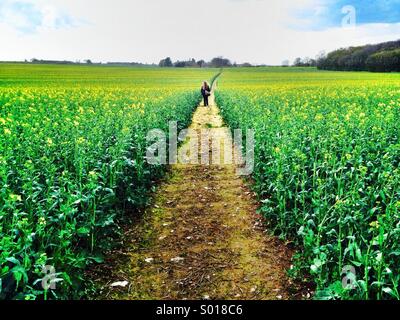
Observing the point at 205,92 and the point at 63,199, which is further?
the point at 205,92

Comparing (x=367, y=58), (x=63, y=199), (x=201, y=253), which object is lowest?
(x=201, y=253)

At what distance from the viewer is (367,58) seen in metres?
61.1

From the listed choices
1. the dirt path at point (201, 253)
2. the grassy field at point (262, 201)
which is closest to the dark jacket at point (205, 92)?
the grassy field at point (262, 201)

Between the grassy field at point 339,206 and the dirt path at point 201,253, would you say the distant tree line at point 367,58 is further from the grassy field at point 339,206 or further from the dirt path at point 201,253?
the dirt path at point 201,253

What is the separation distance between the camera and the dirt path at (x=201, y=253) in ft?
15.5

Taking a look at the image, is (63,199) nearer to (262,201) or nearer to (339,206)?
(262,201)

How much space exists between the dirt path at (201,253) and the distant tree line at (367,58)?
5214 cm

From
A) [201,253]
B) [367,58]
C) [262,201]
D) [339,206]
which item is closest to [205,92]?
[262,201]

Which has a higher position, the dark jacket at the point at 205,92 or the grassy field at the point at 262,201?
the dark jacket at the point at 205,92

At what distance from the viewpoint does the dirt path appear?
4.73 meters

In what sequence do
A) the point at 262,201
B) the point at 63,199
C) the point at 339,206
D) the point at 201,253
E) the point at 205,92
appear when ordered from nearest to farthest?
1. the point at 339,206
2. the point at 63,199
3. the point at 201,253
4. the point at 262,201
5. the point at 205,92

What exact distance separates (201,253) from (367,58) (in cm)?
6334

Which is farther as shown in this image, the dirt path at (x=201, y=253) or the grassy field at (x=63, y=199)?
the dirt path at (x=201, y=253)
